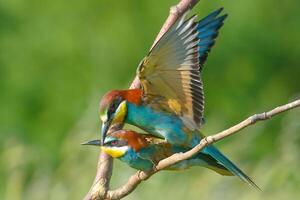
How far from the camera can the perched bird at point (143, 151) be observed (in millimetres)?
3332

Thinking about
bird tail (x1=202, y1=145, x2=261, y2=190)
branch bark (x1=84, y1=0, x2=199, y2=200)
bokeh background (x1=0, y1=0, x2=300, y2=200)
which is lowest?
bokeh background (x1=0, y1=0, x2=300, y2=200)

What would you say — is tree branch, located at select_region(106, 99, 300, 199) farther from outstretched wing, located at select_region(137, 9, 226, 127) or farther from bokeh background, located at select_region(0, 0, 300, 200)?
bokeh background, located at select_region(0, 0, 300, 200)

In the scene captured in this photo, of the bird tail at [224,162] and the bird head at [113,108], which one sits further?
the bird tail at [224,162]

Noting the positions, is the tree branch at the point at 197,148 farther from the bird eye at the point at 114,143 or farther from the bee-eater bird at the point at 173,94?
the bee-eater bird at the point at 173,94

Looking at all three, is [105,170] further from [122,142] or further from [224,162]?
[224,162]

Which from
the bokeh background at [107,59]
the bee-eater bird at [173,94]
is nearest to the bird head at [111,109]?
the bee-eater bird at [173,94]

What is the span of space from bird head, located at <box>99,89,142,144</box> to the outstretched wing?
8 centimetres

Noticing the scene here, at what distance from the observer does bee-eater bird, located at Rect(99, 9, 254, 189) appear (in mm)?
3369

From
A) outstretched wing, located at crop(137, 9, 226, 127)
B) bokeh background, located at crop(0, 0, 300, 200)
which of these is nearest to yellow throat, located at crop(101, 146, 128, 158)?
outstretched wing, located at crop(137, 9, 226, 127)

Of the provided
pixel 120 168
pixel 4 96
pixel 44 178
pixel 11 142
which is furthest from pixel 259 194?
pixel 4 96

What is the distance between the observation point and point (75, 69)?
9336mm

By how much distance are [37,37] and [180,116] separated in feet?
20.2

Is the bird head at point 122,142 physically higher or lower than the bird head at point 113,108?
lower

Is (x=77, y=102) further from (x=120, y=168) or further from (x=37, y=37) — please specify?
(x=120, y=168)
